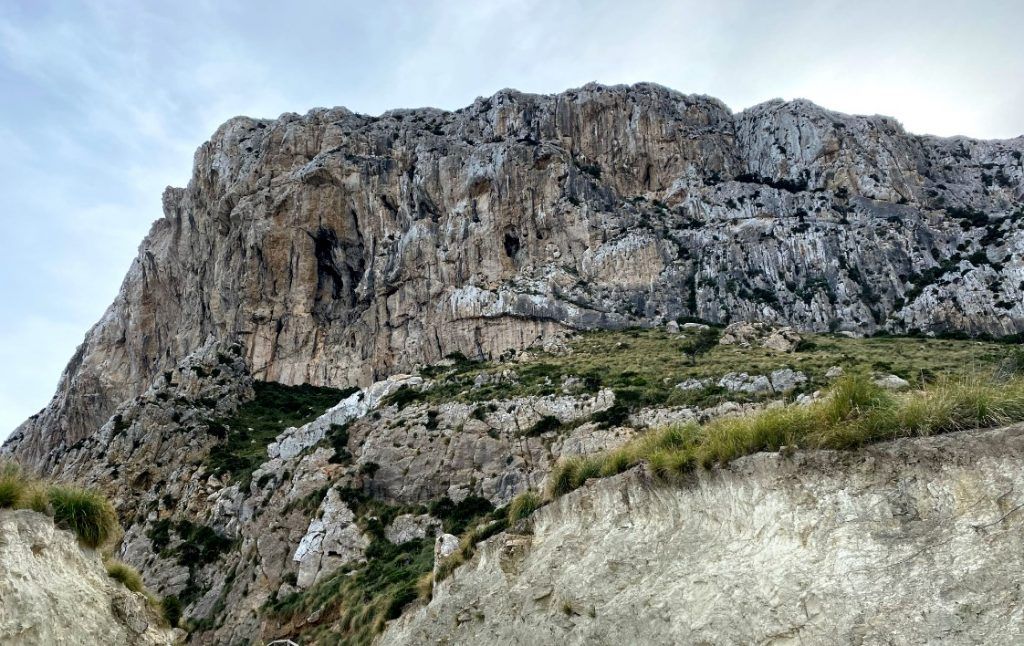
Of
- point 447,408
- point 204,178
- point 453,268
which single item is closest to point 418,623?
point 447,408

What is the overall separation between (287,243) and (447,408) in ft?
148

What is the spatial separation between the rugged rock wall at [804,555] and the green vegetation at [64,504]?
6.29m

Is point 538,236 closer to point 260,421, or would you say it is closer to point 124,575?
point 260,421

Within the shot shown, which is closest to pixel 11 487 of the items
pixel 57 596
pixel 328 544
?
pixel 57 596

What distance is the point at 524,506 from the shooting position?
42.7ft

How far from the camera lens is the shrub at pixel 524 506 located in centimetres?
1270

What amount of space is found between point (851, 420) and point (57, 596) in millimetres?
9469

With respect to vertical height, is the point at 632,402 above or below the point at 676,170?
below

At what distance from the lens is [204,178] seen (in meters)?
94.9

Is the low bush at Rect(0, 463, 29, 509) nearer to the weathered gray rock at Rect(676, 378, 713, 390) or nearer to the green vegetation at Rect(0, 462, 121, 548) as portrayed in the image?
the green vegetation at Rect(0, 462, 121, 548)

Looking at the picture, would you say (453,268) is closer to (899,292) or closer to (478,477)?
(478,477)

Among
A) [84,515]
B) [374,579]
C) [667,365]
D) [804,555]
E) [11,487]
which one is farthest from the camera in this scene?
[667,365]

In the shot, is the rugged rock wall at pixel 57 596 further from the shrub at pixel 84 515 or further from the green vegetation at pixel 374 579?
the green vegetation at pixel 374 579

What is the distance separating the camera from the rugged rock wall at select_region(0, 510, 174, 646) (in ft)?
24.9
